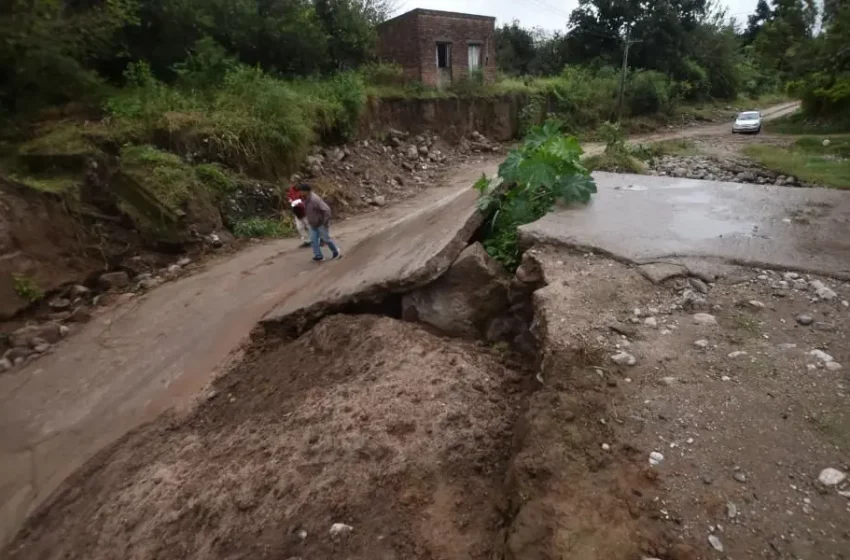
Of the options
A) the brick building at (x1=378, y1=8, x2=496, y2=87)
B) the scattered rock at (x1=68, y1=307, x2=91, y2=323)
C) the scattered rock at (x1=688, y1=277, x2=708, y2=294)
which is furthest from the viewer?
the brick building at (x1=378, y1=8, x2=496, y2=87)

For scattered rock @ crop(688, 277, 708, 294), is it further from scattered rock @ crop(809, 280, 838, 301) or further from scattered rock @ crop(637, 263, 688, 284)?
scattered rock @ crop(809, 280, 838, 301)

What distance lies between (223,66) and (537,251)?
33.4ft

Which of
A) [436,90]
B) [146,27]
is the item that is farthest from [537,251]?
[436,90]

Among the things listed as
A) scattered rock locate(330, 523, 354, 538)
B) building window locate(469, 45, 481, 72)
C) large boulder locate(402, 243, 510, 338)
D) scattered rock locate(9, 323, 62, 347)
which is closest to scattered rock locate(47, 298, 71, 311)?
scattered rock locate(9, 323, 62, 347)

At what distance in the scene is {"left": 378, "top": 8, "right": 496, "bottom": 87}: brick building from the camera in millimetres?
19844

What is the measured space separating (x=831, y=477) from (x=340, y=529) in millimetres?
2492

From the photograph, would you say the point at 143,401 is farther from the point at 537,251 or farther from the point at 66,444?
the point at 537,251

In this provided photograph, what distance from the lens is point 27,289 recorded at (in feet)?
23.5

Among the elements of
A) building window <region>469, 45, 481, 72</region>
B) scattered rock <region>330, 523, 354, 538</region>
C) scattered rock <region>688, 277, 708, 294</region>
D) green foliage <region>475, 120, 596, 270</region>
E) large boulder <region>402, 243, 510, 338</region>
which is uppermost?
building window <region>469, 45, 481, 72</region>

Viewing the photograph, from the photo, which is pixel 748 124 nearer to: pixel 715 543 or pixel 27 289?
pixel 715 543

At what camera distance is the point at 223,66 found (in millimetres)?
12320

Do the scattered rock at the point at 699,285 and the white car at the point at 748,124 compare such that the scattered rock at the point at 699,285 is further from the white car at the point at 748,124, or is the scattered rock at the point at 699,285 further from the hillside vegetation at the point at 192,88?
the white car at the point at 748,124

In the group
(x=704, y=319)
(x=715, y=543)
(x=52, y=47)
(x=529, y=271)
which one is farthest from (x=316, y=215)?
(x=715, y=543)

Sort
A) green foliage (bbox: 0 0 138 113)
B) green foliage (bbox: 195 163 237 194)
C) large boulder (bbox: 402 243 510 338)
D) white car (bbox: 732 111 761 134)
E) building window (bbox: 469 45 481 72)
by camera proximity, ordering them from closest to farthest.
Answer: large boulder (bbox: 402 243 510 338) < green foliage (bbox: 0 0 138 113) < green foliage (bbox: 195 163 237 194) < white car (bbox: 732 111 761 134) < building window (bbox: 469 45 481 72)
